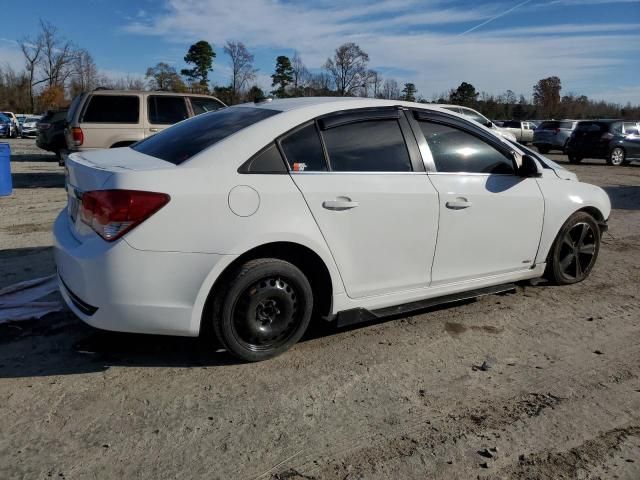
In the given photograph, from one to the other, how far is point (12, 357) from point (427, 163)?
3.12 m

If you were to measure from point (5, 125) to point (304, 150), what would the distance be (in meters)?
36.2

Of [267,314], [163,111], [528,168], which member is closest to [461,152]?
[528,168]

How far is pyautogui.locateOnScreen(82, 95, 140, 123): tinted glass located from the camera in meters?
10.5

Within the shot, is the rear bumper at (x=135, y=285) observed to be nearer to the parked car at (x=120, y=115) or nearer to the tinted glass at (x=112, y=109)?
the parked car at (x=120, y=115)

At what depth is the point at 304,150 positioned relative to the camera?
3.46 meters

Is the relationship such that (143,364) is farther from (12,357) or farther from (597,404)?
(597,404)

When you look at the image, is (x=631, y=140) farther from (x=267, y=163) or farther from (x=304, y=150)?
(x=267, y=163)

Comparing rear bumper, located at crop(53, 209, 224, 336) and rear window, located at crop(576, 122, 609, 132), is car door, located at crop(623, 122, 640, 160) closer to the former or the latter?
rear window, located at crop(576, 122, 609, 132)

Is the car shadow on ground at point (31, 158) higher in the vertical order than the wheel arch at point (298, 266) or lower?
lower

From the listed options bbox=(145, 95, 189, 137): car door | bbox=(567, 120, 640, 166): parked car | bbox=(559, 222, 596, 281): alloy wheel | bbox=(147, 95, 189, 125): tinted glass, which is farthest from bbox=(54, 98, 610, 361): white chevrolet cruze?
bbox=(567, 120, 640, 166): parked car

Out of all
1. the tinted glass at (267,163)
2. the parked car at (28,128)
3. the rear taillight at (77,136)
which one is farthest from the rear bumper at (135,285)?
the parked car at (28,128)

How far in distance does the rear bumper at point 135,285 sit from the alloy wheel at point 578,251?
343 centimetres

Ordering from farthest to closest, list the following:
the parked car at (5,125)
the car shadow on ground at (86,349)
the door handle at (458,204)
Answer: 1. the parked car at (5,125)
2. the door handle at (458,204)
3. the car shadow on ground at (86,349)

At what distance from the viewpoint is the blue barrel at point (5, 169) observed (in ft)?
32.3
